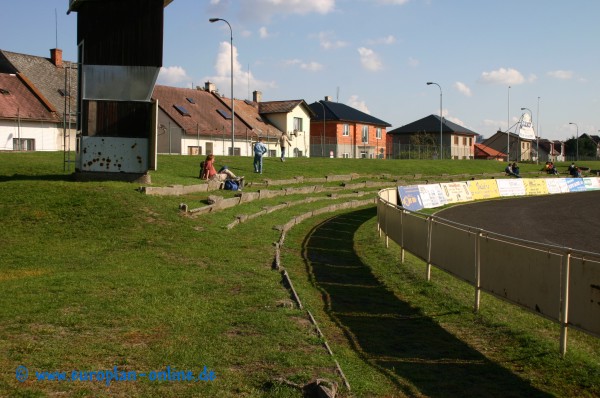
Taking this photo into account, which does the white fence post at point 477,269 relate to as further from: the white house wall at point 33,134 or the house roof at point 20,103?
the house roof at point 20,103

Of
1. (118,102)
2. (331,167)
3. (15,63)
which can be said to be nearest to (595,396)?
(118,102)

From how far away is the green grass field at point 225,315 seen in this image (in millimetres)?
7133

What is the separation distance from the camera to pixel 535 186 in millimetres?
47531

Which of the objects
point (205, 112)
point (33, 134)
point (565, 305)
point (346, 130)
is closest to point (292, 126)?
point (205, 112)

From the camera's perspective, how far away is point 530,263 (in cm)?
989

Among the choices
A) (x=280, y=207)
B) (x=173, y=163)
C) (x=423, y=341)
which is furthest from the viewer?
(x=173, y=163)

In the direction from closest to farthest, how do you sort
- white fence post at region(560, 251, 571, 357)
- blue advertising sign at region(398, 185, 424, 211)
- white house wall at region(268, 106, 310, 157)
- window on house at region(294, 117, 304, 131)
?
1. white fence post at region(560, 251, 571, 357)
2. blue advertising sign at region(398, 185, 424, 211)
3. white house wall at region(268, 106, 310, 157)
4. window on house at region(294, 117, 304, 131)

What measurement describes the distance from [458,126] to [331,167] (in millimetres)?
61241

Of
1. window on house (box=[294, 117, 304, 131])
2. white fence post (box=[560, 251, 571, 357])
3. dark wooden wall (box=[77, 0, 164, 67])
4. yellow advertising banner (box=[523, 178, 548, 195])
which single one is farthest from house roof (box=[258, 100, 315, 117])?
white fence post (box=[560, 251, 571, 357])

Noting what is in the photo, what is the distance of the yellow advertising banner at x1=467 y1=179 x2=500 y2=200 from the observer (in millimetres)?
40656

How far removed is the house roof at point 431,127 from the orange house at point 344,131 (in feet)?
60.7

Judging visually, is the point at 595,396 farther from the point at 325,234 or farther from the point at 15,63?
the point at 15,63

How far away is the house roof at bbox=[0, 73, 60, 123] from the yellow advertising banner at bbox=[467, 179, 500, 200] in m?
29.6

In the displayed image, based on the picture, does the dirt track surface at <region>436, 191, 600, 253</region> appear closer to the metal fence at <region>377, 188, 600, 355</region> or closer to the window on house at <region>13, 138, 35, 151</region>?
the metal fence at <region>377, 188, 600, 355</region>
